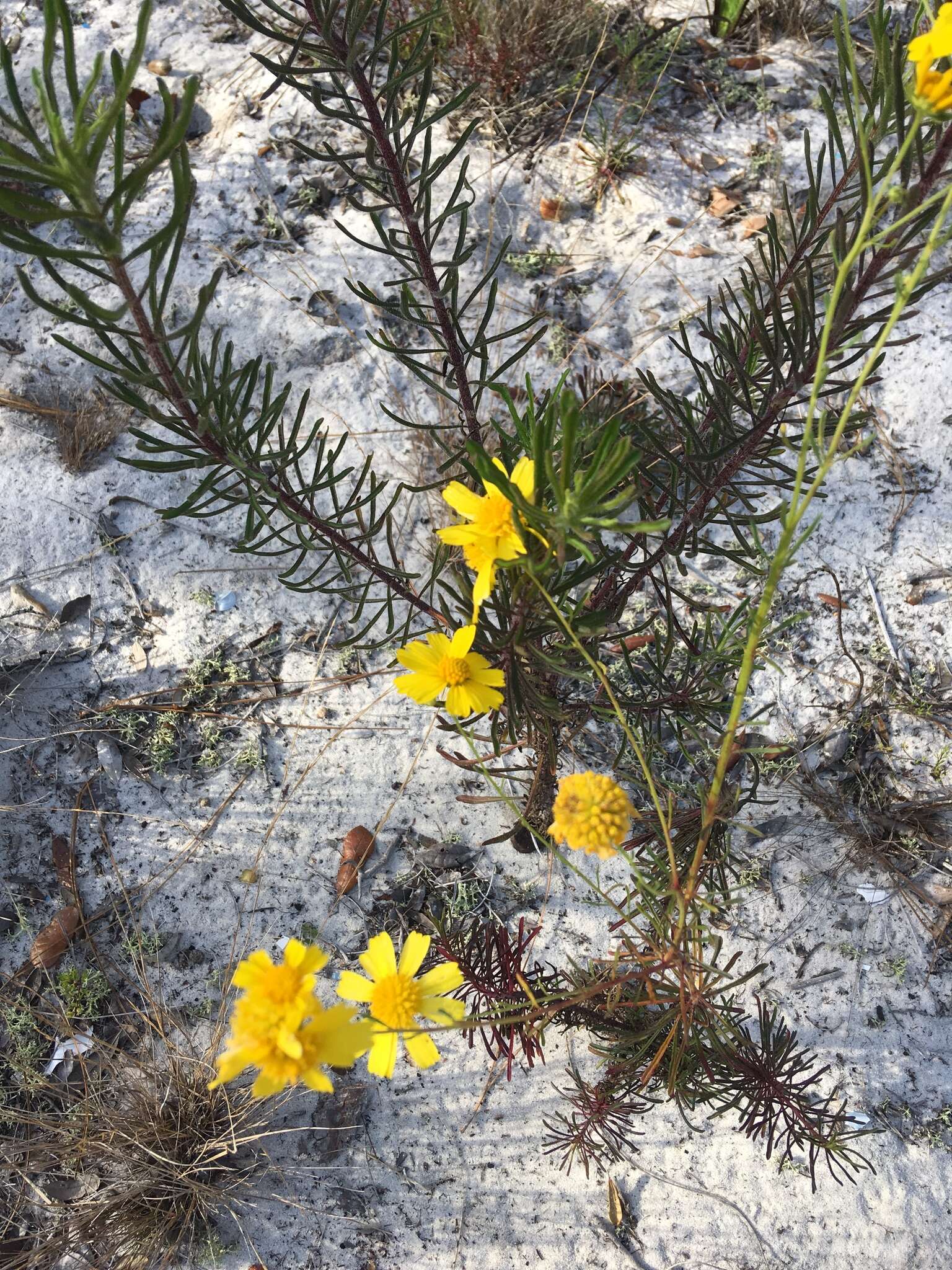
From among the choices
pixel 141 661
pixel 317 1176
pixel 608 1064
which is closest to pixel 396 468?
pixel 141 661

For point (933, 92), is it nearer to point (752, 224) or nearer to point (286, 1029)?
point (286, 1029)

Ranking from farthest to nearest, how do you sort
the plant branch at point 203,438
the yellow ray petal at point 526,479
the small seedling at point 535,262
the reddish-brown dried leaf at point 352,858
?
the small seedling at point 535,262 → the reddish-brown dried leaf at point 352,858 → the yellow ray petal at point 526,479 → the plant branch at point 203,438

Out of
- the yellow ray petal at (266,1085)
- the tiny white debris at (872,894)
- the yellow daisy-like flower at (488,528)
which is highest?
the yellow daisy-like flower at (488,528)

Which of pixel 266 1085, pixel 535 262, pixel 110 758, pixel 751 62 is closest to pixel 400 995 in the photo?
pixel 266 1085

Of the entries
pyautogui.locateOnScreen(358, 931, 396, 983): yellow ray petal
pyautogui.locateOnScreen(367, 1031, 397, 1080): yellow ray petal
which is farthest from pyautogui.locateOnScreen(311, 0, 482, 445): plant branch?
pyautogui.locateOnScreen(367, 1031, 397, 1080): yellow ray petal

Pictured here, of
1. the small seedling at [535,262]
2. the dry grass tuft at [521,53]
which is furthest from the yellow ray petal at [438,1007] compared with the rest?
the dry grass tuft at [521,53]

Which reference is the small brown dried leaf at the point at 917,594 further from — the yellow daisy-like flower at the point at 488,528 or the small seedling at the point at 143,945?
the small seedling at the point at 143,945
